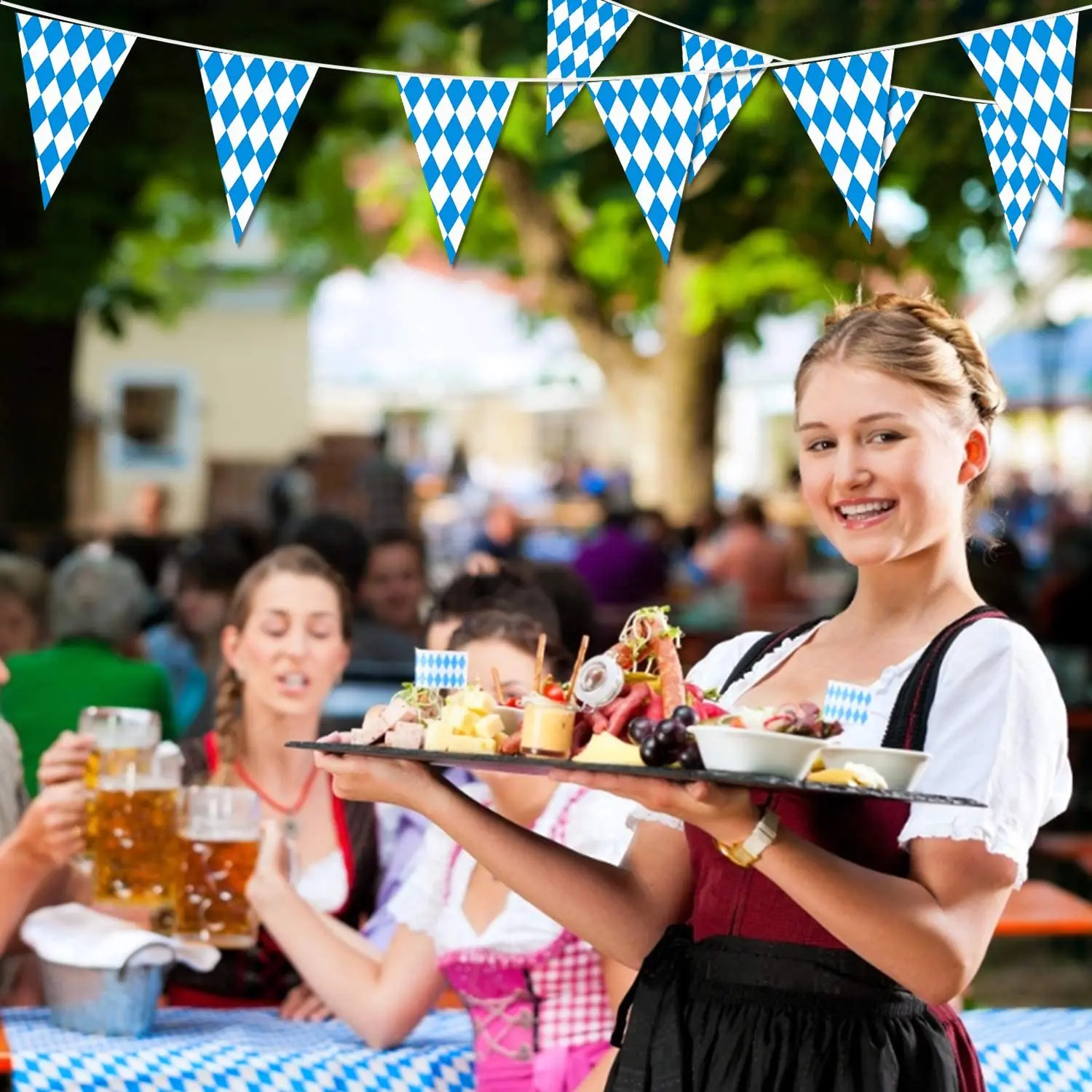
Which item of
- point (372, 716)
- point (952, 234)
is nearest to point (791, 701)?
point (372, 716)

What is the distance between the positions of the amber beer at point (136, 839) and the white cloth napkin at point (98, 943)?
0.20 ft

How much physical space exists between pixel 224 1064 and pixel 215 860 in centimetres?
33

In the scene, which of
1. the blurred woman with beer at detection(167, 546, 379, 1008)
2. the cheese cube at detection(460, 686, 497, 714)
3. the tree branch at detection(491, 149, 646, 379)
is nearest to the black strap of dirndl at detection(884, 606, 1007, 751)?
the cheese cube at detection(460, 686, 497, 714)

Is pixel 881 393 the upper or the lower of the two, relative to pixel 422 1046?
upper

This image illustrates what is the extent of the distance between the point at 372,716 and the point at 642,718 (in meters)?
0.39

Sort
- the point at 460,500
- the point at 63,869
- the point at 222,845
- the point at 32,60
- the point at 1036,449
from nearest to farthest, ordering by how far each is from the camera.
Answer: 1. the point at 32,60
2. the point at 222,845
3. the point at 63,869
4. the point at 460,500
5. the point at 1036,449

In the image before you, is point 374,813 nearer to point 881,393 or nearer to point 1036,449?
point 881,393

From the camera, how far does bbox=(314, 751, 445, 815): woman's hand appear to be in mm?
2211

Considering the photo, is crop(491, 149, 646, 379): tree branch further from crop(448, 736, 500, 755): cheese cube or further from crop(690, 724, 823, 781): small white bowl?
crop(690, 724, 823, 781): small white bowl

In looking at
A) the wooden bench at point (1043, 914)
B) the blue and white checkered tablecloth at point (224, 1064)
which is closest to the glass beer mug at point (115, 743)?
the blue and white checkered tablecloth at point (224, 1064)

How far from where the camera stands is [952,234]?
27.1 feet

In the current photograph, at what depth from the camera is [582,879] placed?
228 centimetres

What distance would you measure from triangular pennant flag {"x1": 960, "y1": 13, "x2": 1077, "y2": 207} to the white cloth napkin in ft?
6.09

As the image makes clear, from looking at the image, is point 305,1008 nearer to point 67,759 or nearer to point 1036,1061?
point 67,759
